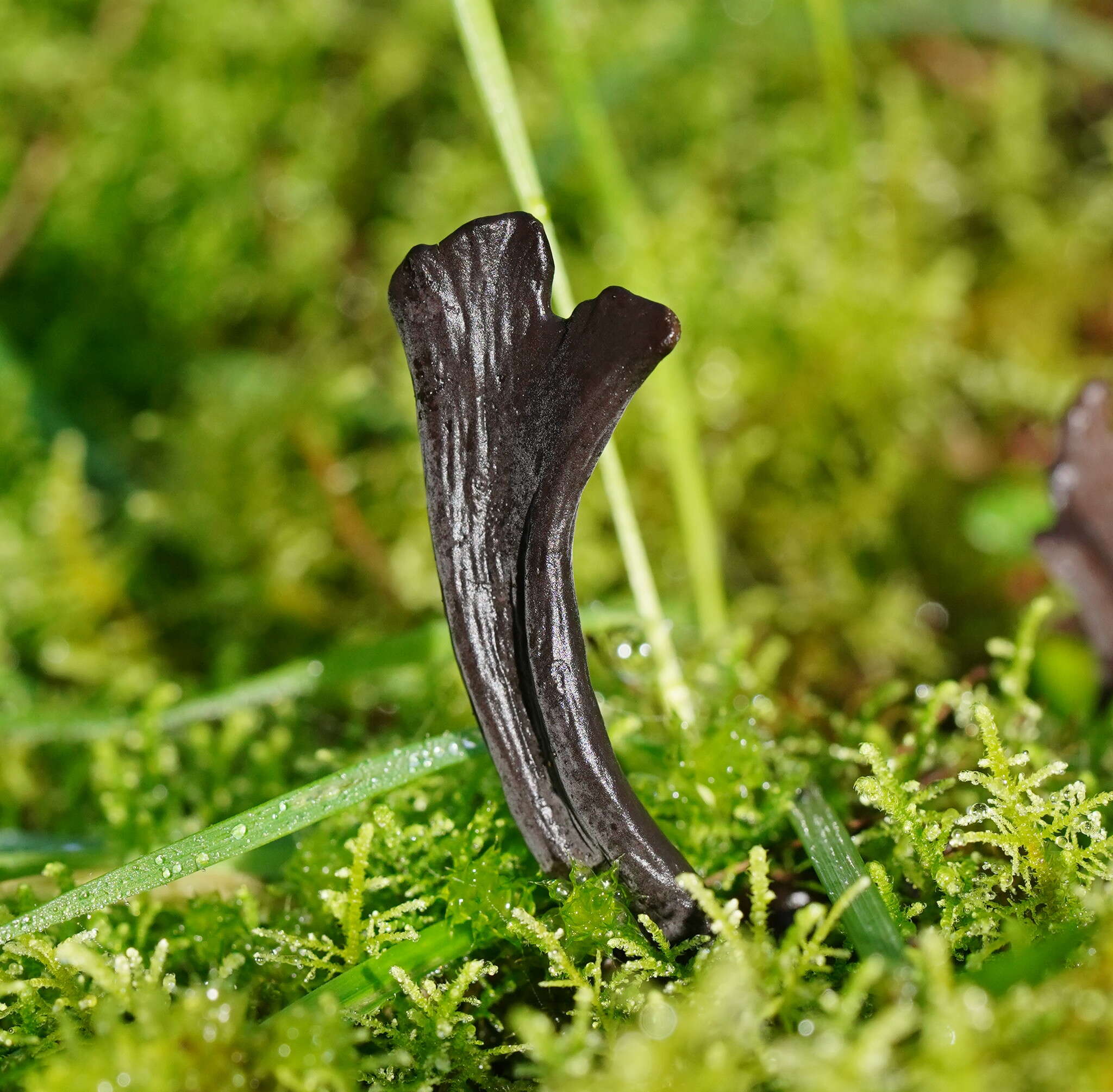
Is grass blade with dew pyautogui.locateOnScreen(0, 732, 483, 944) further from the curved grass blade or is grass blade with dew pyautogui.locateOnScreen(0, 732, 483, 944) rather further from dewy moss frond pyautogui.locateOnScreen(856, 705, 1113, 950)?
dewy moss frond pyautogui.locateOnScreen(856, 705, 1113, 950)

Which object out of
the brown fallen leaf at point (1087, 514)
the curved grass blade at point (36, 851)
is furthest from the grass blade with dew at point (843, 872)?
the curved grass blade at point (36, 851)

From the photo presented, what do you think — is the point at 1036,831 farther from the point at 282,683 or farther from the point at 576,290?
the point at 576,290

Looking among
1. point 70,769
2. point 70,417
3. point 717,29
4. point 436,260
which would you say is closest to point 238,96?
point 70,417

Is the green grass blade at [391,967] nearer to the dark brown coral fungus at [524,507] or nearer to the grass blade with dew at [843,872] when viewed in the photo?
the dark brown coral fungus at [524,507]

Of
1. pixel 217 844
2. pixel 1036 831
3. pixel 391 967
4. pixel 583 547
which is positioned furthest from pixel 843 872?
pixel 583 547

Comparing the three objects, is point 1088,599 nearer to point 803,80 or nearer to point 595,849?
point 595,849

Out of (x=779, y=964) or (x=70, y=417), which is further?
(x=70, y=417)
